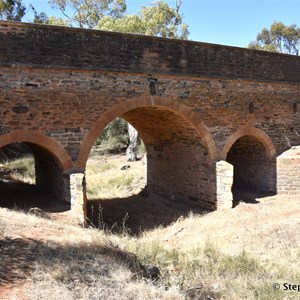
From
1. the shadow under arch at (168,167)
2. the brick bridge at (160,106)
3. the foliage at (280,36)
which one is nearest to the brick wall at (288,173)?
the brick bridge at (160,106)

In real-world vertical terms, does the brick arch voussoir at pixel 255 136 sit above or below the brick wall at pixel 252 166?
above

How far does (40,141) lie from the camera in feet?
27.7

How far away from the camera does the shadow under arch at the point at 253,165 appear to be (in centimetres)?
1237

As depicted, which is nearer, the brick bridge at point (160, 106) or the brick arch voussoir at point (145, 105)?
the brick bridge at point (160, 106)

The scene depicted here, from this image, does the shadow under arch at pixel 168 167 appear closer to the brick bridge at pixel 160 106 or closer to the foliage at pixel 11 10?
the brick bridge at pixel 160 106

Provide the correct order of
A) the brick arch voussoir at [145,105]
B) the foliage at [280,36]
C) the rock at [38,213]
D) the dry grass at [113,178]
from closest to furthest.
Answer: the rock at [38,213]
the brick arch voussoir at [145,105]
the dry grass at [113,178]
the foliage at [280,36]

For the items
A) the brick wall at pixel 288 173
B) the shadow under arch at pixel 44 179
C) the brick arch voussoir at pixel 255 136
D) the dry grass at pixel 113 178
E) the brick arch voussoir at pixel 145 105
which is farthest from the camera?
the dry grass at pixel 113 178

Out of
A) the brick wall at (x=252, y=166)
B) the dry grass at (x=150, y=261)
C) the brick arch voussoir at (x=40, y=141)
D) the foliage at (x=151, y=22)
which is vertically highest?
the foliage at (x=151, y=22)

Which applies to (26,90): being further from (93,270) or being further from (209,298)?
(209,298)

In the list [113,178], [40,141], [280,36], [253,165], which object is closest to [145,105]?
[40,141]

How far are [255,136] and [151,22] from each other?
13176 millimetres

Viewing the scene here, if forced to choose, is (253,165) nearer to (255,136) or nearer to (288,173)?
(288,173)

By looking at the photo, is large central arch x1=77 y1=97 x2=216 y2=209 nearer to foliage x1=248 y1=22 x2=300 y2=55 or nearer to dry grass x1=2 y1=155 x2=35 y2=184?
dry grass x1=2 y1=155 x2=35 y2=184

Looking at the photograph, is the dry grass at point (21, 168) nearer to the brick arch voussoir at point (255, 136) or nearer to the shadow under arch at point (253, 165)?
the shadow under arch at point (253, 165)
